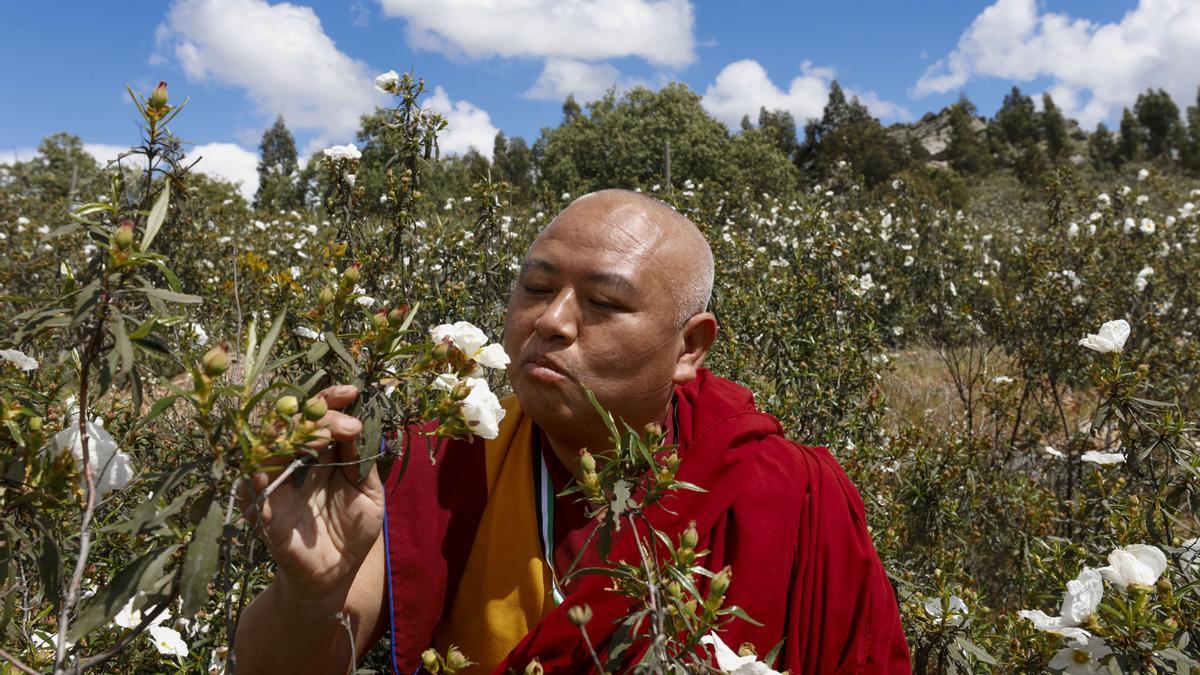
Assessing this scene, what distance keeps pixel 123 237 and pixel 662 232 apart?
44.7 inches

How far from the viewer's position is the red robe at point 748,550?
1637 millimetres

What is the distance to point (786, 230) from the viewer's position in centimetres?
827

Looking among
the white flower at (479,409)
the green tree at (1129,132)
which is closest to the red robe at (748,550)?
the white flower at (479,409)

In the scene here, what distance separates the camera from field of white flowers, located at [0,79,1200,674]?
930 millimetres

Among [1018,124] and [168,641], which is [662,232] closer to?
[168,641]

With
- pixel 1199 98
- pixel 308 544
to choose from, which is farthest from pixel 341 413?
pixel 1199 98

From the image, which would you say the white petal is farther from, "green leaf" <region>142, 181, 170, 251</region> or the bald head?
the bald head

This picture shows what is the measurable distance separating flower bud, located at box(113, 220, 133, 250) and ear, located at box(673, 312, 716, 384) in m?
A: 1.18

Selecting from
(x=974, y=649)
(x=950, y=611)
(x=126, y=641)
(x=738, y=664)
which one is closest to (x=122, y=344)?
(x=126, y=641)

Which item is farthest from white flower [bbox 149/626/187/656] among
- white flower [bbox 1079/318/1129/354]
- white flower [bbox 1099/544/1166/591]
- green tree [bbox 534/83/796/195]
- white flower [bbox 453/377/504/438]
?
green tree [bbox 534/83/796/195]

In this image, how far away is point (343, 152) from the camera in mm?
2990

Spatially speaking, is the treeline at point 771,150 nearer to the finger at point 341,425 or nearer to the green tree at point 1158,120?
the green tree at point 1158,120

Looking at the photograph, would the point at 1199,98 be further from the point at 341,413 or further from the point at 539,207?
the point at 341,413

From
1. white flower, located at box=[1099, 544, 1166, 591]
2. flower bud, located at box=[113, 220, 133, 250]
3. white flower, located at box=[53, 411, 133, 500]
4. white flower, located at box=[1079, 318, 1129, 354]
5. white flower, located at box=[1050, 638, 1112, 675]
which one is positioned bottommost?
white flower, located at box=[1050, 638, 1112, 675]
